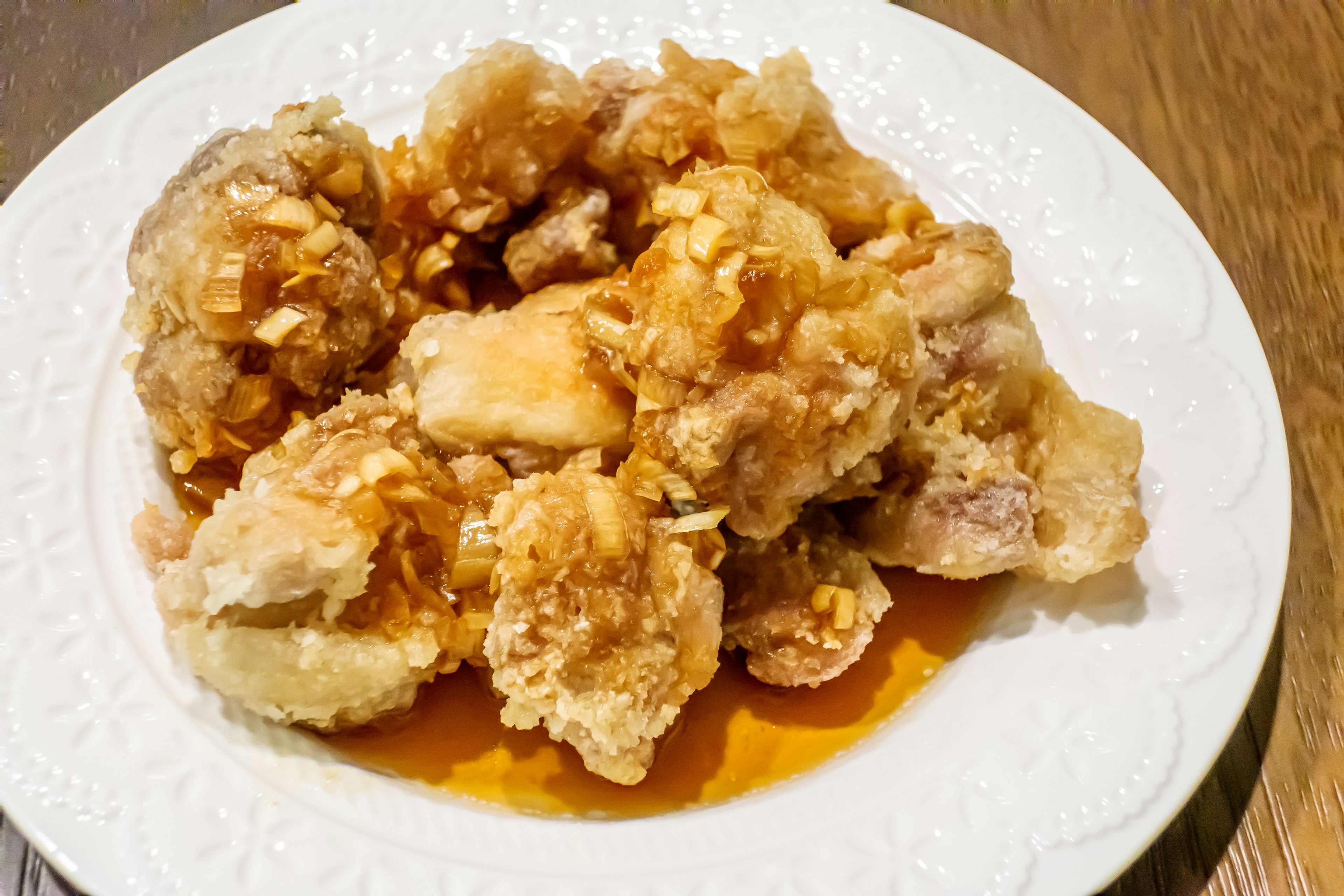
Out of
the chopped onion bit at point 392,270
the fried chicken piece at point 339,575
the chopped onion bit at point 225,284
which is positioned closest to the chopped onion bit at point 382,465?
the fried chicken piece at point 339,575

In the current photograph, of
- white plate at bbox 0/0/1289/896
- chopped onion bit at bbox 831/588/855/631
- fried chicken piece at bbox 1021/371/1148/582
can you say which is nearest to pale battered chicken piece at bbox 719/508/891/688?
chopped onion bit at bbox 831/588/855/631

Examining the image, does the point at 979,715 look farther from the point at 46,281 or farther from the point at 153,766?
the point at 46,281

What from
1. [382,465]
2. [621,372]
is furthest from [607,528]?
[382,465]

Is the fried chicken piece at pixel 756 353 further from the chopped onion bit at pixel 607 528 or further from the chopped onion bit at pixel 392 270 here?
the chopped onion bit at pixel 392 270

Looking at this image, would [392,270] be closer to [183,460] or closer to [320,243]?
[320,243]

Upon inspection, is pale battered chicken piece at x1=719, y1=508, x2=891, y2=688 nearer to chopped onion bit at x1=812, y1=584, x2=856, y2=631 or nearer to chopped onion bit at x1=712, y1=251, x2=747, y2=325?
chopped onion bit at x1=812, y1=584, x2=856, y2=631
